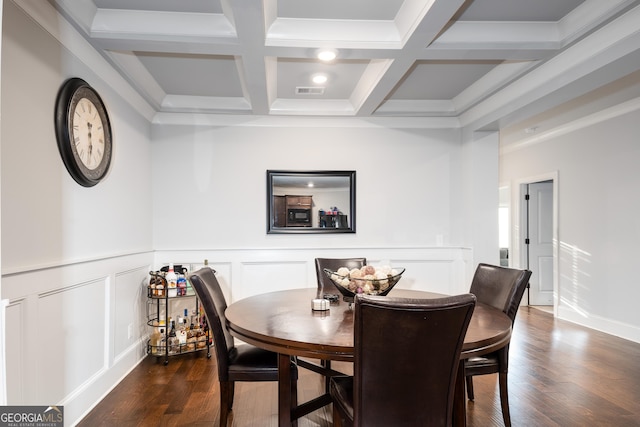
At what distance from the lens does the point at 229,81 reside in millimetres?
3410

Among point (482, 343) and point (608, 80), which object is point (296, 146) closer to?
point (608, 80)

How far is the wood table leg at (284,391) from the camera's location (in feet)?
5.91

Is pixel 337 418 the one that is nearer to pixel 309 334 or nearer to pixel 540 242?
pixel 309 334

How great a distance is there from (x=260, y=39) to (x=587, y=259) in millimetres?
4564

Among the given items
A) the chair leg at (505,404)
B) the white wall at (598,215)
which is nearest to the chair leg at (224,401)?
the chair leg at (505,404)

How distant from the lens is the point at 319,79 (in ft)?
11.0

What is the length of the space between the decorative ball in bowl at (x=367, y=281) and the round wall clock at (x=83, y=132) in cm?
171

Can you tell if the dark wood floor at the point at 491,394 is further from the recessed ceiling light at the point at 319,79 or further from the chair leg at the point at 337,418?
the recessed ceiling light at the point at 319,79

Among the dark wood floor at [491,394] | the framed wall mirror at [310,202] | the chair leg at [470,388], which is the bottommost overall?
the dark wood floor at [491,394]

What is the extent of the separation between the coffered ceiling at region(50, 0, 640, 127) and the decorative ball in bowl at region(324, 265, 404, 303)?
145 centimetres

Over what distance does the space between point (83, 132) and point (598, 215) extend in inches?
206

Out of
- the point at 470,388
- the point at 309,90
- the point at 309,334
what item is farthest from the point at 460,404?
the point at 309,90

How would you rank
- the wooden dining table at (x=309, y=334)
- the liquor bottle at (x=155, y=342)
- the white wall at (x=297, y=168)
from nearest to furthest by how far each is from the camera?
the wooden dining table at (x=309, y=334) → the liquor bottle at (x=155, y=342) → the white wall at (x=297, y=168)

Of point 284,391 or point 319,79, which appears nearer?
point 284,391
